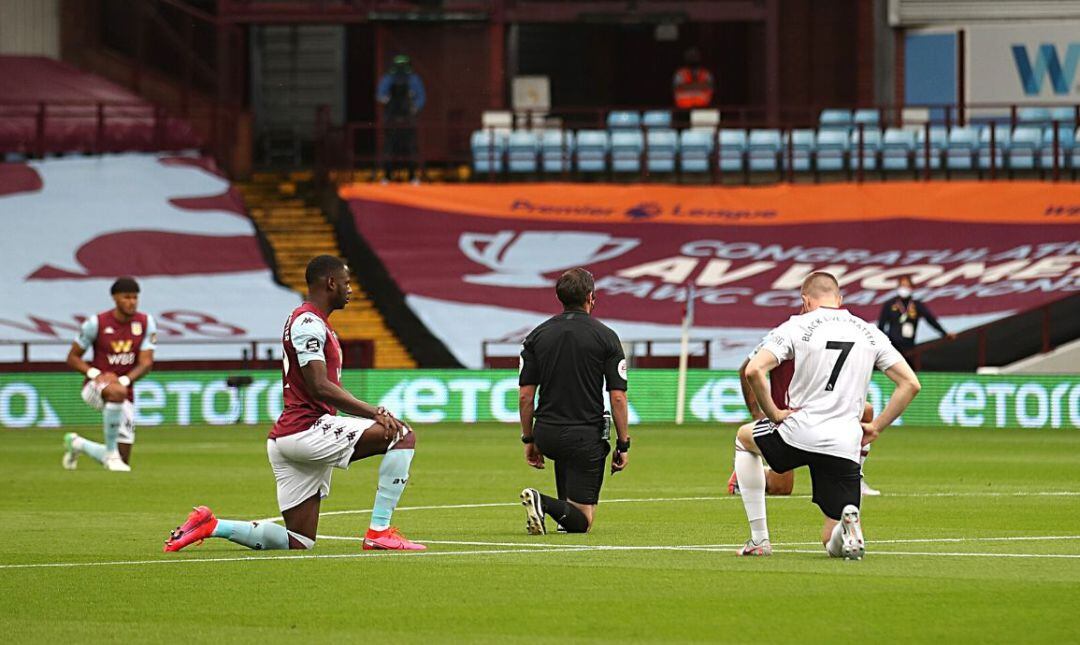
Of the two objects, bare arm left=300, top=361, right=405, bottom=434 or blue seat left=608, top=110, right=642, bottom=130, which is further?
blue seat left=608, top=110, right=642, bottom=130

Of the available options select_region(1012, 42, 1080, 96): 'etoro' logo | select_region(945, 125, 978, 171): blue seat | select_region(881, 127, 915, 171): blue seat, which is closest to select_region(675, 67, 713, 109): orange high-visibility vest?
select_region(881, 127, 915, 171): blue seat

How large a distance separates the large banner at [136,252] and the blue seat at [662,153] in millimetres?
8184

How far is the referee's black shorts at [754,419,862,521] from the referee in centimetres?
191

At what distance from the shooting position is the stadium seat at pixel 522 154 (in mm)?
38438

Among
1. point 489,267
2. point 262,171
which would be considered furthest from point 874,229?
point 262,171

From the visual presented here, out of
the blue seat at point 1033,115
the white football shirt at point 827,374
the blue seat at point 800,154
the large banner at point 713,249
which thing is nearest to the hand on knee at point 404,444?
the white football shirt at point 827,374

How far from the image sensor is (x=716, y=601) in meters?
9.34

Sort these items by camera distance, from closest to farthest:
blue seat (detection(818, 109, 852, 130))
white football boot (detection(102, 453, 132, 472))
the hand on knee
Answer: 1. the hand on knee
2. white football boot (detection(102, 453, 132, 472))
3. blue seat (detection(818, 109, 852, 130))

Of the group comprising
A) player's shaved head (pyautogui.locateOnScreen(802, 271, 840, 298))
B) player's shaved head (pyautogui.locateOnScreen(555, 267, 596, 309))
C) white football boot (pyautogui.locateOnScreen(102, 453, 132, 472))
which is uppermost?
player's shaved head (pyautogui.locateOnScreen(802, 271, 840, 298))

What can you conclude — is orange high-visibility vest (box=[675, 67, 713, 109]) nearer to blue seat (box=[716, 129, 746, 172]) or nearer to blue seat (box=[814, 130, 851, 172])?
blue seat (box=[716, 129, 746, 172])

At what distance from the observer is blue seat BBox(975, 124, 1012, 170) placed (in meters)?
38.2

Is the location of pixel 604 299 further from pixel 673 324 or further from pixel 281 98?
pixel 281 98

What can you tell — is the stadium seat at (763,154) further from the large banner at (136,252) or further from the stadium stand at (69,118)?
the stadium stand at (69,118)

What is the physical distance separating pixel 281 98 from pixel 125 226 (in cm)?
1022
